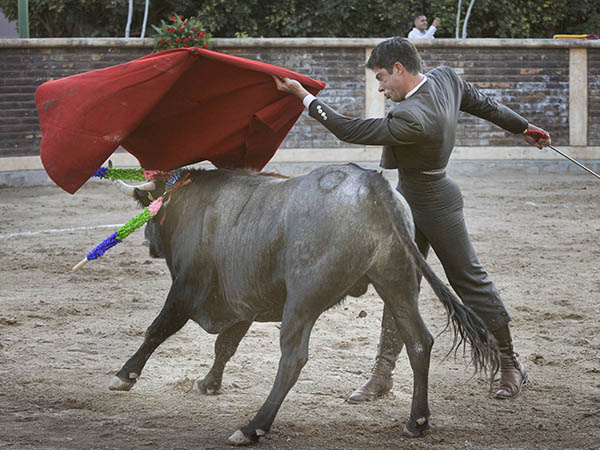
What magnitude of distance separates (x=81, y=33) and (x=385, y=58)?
1849 cm

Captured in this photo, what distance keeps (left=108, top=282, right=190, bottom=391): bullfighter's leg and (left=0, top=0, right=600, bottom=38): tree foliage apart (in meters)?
16.0

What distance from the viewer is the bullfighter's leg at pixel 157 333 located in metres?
4.39

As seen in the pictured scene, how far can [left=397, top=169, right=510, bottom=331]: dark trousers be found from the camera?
4371mm

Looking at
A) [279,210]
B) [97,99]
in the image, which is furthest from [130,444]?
[97,99]

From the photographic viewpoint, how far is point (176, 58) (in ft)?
14.0

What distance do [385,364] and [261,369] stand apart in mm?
800

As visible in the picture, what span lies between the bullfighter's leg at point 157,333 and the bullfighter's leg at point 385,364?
3.13 feet

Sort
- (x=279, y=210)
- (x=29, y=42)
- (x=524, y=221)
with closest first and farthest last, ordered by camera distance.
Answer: (x=279, y=210), (x=524, y=221), (x=29, y=42)

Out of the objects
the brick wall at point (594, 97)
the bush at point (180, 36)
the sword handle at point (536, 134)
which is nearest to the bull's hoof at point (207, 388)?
the sword handle at point (536, 134)

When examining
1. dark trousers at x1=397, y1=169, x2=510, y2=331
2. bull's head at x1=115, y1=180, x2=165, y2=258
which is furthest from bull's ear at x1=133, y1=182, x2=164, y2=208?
dark trousers at x1=397, y1=169, x2=510, y2=331

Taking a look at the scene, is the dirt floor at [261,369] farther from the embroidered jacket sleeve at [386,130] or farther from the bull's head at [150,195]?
the embroidered jacket sleeve at [386,130]

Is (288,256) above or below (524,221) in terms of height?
above

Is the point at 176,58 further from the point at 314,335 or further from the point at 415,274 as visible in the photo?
the point at 314,335

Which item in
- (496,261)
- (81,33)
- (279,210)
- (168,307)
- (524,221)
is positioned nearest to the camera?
(279,210)
